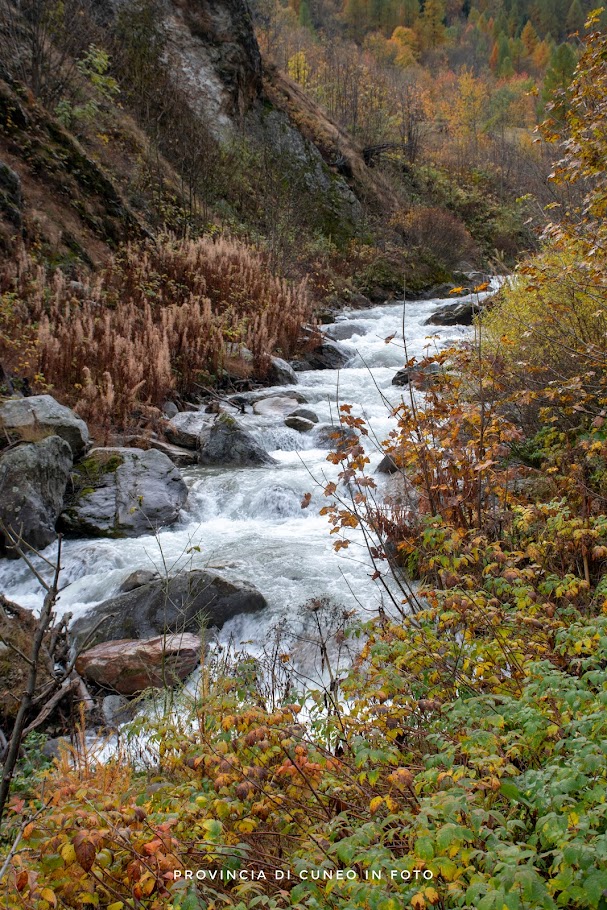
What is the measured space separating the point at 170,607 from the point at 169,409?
16.3 feet

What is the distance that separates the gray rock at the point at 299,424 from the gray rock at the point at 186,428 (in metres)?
1.17

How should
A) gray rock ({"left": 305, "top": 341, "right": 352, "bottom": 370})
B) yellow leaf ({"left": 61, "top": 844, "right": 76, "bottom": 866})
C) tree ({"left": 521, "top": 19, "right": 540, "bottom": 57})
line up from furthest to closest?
tree ({"left": 521, "top": 19, "right": 540, "bottom": 57}) → gray rock ({"left": 305, "top": 341, "right": 352, "bottom": 370}) → yellow leaf ({"left": 61, "top": 844, "right": 76, "bottom": 866})

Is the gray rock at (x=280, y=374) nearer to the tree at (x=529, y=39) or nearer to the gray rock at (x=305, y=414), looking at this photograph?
the gray rock at (x=305, y=414)

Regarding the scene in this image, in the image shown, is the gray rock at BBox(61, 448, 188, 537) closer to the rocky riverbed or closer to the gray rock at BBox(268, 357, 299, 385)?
the rocky riverbed

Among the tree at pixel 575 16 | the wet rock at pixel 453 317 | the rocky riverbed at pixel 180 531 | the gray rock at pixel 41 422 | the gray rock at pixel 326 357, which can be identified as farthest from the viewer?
the tree at pixel 575 16

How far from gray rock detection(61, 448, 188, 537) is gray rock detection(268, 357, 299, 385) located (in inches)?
173

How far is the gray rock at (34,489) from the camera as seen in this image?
5.89m

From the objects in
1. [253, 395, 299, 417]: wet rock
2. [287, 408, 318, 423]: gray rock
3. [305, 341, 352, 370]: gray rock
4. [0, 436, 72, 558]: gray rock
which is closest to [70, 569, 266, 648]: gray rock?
[0, 436, 72, 558]: gray rock

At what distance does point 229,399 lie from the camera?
10148 mm

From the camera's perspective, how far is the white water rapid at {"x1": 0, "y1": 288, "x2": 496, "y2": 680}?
512 centimetres

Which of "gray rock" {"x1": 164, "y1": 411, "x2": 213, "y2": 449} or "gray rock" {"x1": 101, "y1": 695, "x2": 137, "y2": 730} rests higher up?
"gray rock" {"x1": 164, "y1": 411, "x2": 213, "y2": 449}

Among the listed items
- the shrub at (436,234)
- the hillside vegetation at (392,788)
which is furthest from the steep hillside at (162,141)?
the hillside vegetation at (392,788)

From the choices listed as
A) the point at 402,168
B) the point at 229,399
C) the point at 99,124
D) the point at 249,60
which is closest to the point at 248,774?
the point at 229,399

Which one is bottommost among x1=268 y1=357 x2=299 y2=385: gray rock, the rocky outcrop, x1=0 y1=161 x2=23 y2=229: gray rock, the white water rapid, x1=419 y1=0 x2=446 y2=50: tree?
the white water rapid
